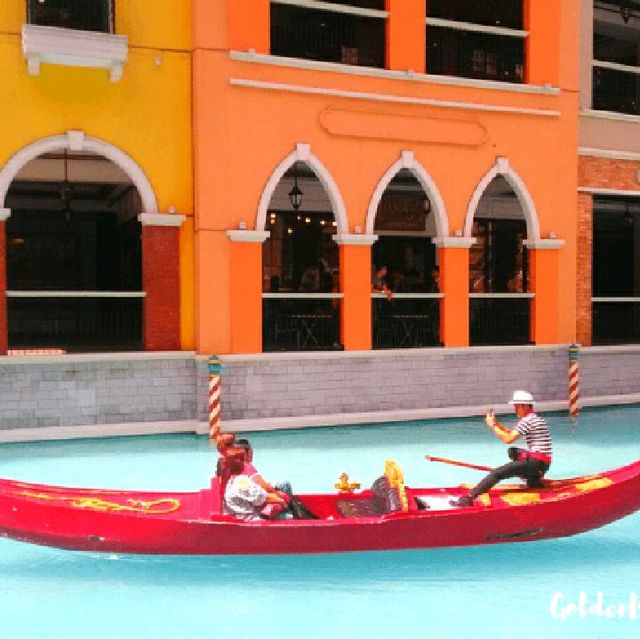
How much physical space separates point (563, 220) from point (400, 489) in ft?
31.7

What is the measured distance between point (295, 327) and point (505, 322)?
14.5 ft

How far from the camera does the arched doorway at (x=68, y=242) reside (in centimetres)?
1620

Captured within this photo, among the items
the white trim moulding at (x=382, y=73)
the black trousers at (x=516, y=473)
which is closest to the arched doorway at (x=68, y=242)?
the white trim moulding at (x=382, y=73)

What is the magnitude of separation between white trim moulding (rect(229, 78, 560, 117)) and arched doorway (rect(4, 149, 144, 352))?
166 inches

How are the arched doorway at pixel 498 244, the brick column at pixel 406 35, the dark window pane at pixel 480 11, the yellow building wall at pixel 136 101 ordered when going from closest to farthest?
the yellow building wall at pixel 136 101
the brick column at pixel 406 35
the dark window pane at pixel 480 11
the arched doorway at pixel 498 244

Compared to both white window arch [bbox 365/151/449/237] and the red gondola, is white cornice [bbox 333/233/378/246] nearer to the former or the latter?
white window arch [bbox 365/151/449/237]

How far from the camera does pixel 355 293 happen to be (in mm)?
14188

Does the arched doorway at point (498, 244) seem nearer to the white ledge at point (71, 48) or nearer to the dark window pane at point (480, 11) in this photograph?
the dark window pane at point (480, 11)

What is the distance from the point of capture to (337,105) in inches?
544

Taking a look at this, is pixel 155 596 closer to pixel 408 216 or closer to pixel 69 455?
pixel 69 455

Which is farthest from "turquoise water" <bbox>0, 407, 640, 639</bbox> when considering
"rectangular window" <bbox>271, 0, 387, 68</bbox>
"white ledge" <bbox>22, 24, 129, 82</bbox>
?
"rectangular window" <bbox>271, 0, 387, 68</bbox>

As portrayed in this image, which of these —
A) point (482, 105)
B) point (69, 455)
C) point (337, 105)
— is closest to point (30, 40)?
point (337, 105)

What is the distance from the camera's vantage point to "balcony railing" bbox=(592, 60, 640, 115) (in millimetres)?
17281

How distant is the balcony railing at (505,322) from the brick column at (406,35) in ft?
14.7
